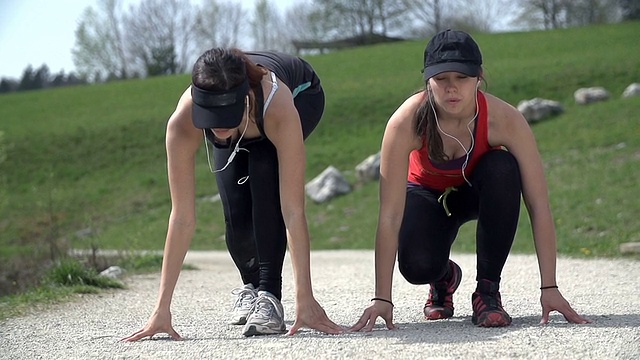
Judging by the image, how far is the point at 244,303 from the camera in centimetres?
537

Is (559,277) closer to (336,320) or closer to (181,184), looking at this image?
(336,320)

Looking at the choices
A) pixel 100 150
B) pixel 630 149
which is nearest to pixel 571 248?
pixel 630 149

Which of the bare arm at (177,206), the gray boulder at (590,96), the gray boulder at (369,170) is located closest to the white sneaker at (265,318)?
the bare arm at (177,206)

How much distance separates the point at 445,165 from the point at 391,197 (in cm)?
39

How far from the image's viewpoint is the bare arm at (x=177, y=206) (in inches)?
187

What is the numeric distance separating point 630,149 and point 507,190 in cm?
1458

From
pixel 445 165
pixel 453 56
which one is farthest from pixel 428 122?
pixel 453 56

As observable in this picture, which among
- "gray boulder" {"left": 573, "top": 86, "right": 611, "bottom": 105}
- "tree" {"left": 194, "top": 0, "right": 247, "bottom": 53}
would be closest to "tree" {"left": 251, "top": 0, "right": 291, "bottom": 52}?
"tree" {"left": 194, "top": 0, "right": 247, "bottom": 53}

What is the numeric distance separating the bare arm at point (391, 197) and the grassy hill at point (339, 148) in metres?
6.91

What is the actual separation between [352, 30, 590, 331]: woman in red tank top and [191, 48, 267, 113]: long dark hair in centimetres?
86

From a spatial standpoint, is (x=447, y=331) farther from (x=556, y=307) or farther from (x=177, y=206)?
(x=177, y=206)

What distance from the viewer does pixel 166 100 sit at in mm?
36344

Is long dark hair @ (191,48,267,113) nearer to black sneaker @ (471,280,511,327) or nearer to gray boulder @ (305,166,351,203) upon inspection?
black sneaker @ (471,280,511,327)

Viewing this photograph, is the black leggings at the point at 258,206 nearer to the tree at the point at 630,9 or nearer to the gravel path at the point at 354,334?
the gravel path at the point at 354,334
